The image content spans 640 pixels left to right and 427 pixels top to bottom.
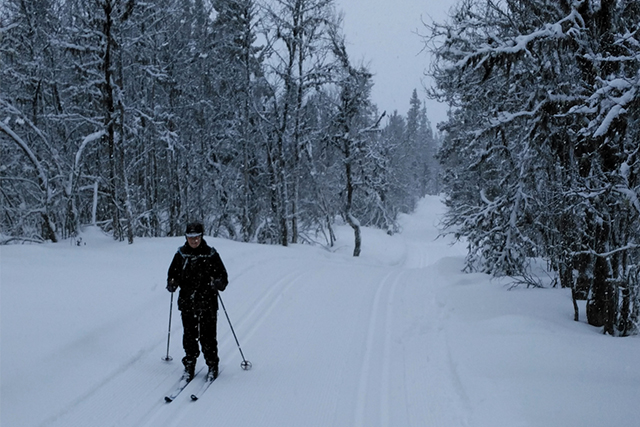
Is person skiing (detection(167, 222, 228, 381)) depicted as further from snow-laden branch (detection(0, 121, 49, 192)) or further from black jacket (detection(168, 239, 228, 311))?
snow-laden branch (detection(0, 121, 49, 192))

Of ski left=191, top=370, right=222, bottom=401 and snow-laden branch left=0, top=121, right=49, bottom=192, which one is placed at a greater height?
snow-laden branch left=0, top=121, right=49, bottom=192

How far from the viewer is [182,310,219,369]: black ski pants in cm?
554

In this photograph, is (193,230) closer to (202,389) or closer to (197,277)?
(197,277)

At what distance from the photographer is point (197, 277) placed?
5.61m

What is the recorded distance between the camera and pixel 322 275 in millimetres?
12742

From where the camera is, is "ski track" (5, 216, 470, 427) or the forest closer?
"ski track" (5, 216, 470, 427)

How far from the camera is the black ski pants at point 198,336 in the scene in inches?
218

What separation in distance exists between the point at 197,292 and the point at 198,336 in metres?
0.63

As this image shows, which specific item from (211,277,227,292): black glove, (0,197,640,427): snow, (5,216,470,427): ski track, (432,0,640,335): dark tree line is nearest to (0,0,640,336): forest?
(432,0,640,335): dark tree line

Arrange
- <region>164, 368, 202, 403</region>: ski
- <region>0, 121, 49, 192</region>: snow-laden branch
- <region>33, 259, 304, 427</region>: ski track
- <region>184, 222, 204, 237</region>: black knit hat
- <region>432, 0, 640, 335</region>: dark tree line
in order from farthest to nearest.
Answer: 1. <region>0, 121, 49, 192</region>: snow-laden branch
2. <region>432, 0, 640, 335</region>: dark tree line
3. <region>184, 222, 204, 237</region>: black knit hat
4. <region>164, 368, 202, 403</region>: ski
5. <region>33, 259, 304, 427</region>: ski track

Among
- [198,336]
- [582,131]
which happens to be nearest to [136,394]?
[198,336]

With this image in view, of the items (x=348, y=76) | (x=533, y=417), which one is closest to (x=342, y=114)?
(x=348, y=76)

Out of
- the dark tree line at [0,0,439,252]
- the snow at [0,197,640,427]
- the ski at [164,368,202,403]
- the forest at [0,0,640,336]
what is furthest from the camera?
the dark tree line at [0,0,439,252]

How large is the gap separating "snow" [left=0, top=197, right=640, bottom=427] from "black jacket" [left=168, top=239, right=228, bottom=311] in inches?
42.6
